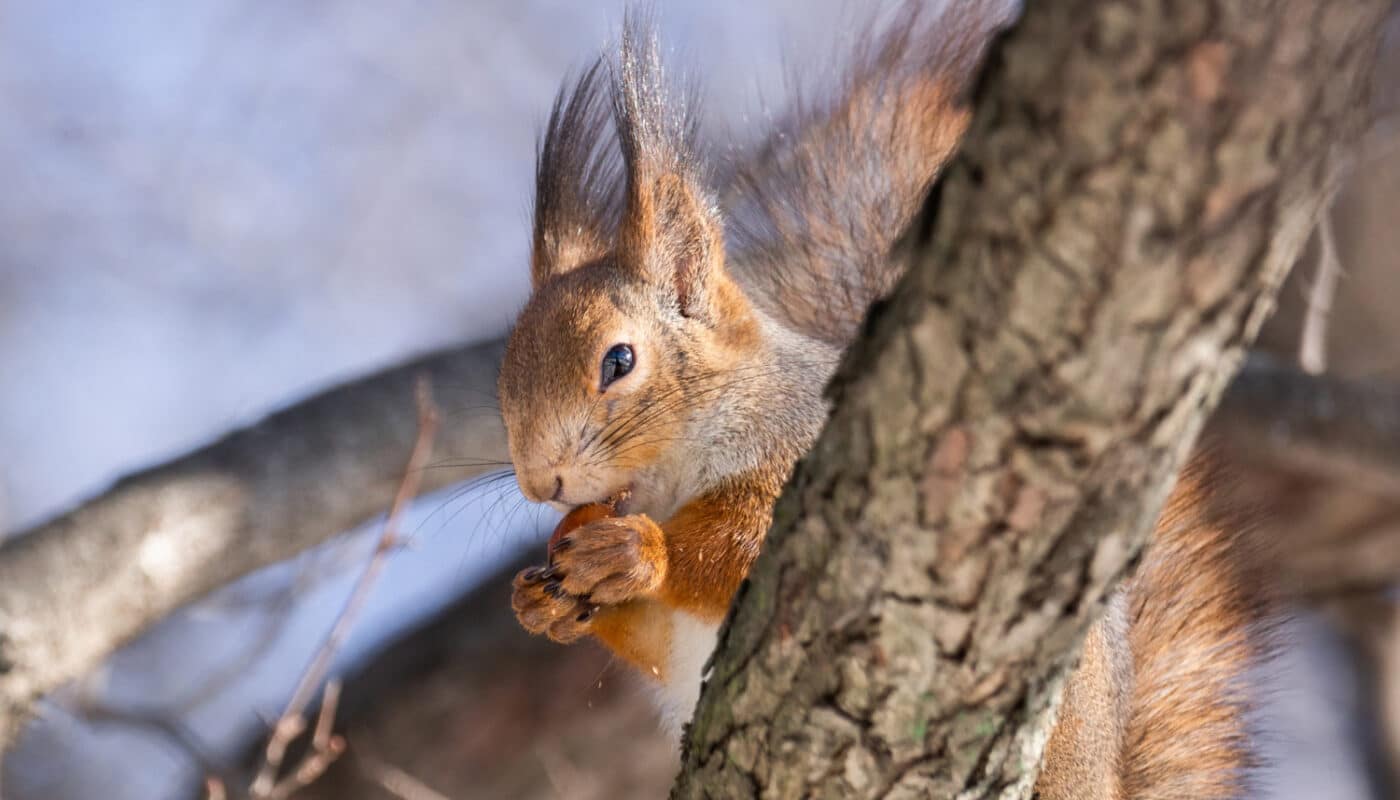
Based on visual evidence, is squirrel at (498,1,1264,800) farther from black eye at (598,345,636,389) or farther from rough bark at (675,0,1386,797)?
rough bark at (675,0,1386,797)

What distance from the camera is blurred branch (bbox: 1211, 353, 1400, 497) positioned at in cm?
304

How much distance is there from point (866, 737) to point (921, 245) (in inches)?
17.1

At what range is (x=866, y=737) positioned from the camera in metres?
1.06

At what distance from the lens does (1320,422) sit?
310cm

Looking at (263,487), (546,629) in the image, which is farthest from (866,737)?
(263,487)

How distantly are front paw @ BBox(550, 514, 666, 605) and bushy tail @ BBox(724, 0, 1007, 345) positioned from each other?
0.75 m

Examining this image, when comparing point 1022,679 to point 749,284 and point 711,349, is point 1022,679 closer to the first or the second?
point 711,349

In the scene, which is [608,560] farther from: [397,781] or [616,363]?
[397,781]

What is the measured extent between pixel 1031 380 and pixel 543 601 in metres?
0.92

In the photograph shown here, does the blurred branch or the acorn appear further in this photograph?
the blurred branch

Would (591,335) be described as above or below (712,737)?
above

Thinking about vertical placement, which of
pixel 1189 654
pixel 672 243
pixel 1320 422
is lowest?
pixel 1189 654

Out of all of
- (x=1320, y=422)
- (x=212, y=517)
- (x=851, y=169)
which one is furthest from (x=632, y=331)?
(x=1320, y=422)

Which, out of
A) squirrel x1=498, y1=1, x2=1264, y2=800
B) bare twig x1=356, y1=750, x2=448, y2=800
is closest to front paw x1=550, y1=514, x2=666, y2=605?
squirrel x1=498, y1=1, x2=1264, y2=800
